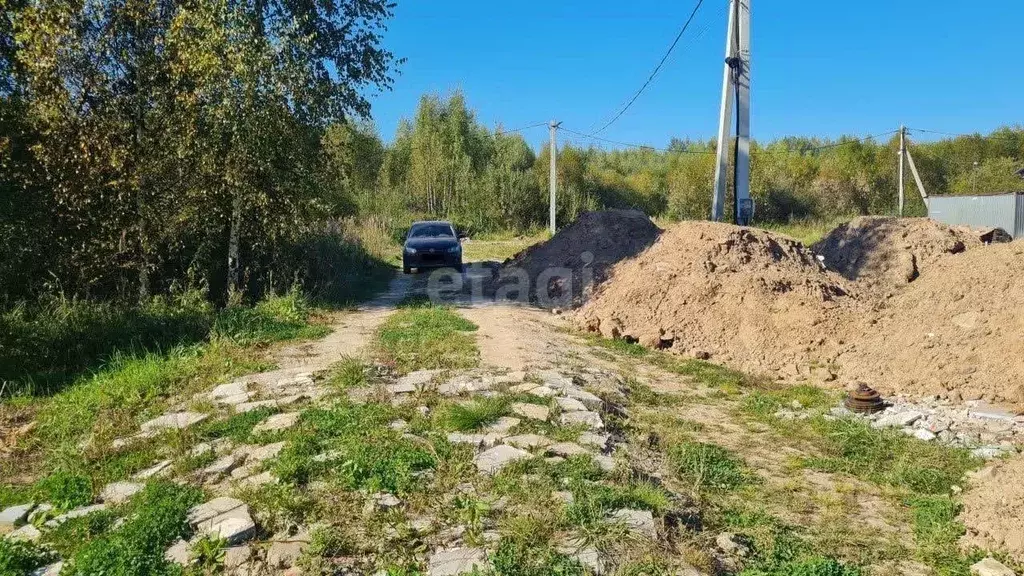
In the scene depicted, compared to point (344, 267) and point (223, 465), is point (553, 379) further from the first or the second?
point (344, 267)

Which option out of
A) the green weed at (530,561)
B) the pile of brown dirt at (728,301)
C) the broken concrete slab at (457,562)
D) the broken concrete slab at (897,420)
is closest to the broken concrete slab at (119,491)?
the broken concrete slab at (457,562)

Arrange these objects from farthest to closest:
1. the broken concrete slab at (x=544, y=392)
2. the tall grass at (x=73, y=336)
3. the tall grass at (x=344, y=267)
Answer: the tall grass at (x=344, y=267), the tall grass at (x=73, y=336), the broken concrete slab at (x=544, y=392)

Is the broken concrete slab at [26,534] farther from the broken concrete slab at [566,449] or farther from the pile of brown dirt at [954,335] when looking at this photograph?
the pile of brown dirt at [954,335]

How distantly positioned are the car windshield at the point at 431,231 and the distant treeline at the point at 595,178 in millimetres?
15088

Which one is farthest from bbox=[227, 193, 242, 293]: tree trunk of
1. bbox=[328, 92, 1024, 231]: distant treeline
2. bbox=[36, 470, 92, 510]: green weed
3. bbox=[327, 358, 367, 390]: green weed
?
bbox=[328, 92, 1024, 231]: distant treeline

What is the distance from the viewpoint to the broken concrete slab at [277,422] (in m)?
5.41

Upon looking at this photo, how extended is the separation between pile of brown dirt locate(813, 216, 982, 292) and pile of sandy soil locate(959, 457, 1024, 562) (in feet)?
23.8

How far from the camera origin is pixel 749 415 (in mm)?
6613

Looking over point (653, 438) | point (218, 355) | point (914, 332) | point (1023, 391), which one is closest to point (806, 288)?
point (914, 332)

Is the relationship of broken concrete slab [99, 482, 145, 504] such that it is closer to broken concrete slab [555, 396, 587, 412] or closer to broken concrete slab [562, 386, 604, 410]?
broken concrete slab [555, 396, 587, 412]

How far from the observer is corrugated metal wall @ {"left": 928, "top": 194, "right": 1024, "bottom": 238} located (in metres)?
19.4

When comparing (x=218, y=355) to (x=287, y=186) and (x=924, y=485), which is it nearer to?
(x=287, y=186)

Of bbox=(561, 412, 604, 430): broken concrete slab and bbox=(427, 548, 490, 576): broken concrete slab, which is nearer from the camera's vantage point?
bbox=(427, 548, 490, 576): broken concrete slab

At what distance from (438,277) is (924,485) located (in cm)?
1355
